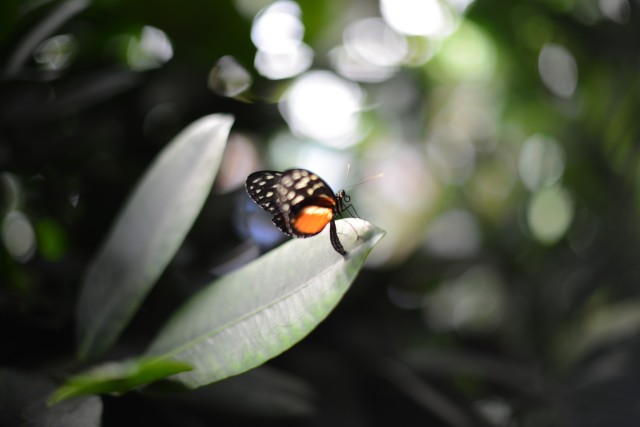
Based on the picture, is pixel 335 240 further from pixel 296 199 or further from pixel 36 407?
pixel 36 407

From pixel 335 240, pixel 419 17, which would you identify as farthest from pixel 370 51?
pixel 335 240

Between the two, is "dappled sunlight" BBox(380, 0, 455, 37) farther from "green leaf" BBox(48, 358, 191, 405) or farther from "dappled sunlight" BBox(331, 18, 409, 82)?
"green leaf" BBox(48, 358, 191, 405)

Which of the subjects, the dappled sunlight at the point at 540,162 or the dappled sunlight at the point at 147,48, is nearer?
the dappled sunlight at the point at 147,48

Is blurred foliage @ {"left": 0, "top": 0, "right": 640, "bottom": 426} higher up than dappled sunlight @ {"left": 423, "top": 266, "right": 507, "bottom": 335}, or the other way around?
A: blurred foliage @ {"left": 0, "top": 0, "right": 640, "bottom": 426}

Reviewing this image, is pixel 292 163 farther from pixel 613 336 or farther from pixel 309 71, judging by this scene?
pixel 613 336

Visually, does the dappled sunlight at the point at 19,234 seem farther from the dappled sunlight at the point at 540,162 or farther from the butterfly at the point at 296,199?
the dappled sunlight at the point at 540,162

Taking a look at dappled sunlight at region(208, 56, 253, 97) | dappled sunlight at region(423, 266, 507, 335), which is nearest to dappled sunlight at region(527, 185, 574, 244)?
dappled sunlight at region(423, 266, 507, 335)

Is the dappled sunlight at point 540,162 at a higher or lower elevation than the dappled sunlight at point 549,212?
higher

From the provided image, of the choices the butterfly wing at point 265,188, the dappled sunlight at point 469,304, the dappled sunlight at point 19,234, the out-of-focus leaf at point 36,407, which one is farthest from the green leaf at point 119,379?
the dappled sunlight at point 469,304
